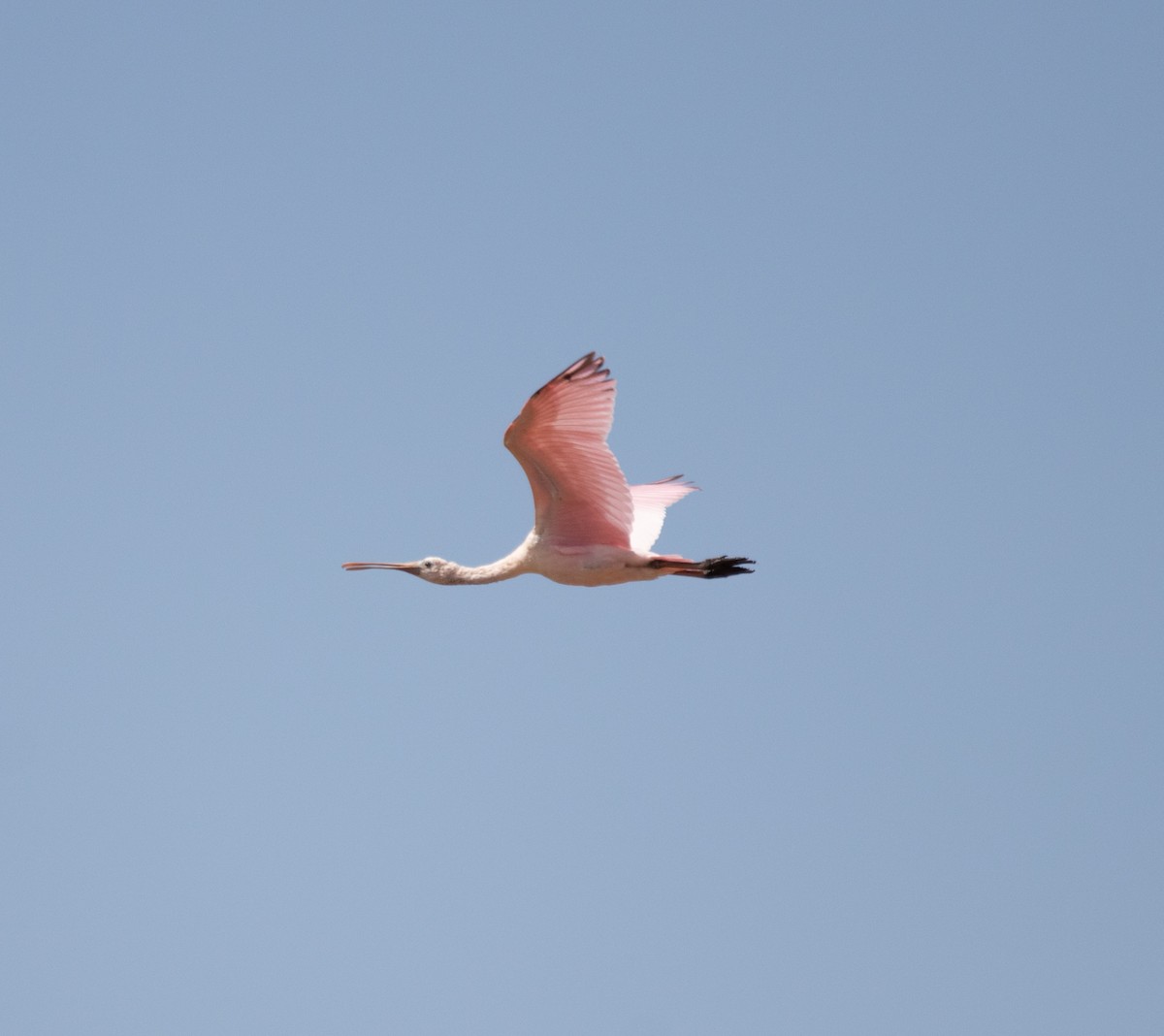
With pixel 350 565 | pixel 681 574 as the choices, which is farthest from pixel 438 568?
pixel 681 574

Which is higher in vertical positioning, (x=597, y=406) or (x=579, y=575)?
(x=597, y=406)

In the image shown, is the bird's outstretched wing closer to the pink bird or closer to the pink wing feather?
the pink bird

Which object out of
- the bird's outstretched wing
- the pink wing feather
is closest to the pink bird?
the bird's outstretched wing

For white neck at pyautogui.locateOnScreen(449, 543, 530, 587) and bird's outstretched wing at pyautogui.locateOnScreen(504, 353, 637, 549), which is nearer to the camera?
bird's outstretched wing at pyautogui.locateOnScreen(504, 353, 637, 549)

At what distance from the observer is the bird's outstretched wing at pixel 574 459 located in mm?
15500

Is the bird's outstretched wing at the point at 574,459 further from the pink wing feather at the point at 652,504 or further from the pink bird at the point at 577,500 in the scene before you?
the pink wing feather at the point at 652,504

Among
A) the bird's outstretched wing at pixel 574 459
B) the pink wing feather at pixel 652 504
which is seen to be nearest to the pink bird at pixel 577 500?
the bird's outstretched wing at pixel 574 459

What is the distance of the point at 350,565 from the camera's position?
18172 mm

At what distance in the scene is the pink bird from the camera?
51.0ft

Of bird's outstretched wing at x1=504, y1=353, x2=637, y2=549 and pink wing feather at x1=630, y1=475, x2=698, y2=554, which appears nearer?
bird's outstretched wing at x1=504, y1=353, x2=637, y2=549

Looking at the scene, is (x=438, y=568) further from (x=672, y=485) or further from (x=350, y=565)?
(x=672, y=485)

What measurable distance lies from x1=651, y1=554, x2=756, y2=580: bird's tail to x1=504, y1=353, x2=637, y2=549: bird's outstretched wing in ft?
1.26

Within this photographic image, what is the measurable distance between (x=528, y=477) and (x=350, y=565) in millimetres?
2552

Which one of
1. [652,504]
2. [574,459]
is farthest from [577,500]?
[652,504]
